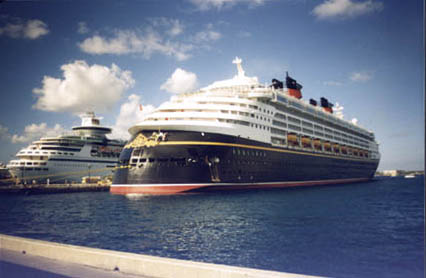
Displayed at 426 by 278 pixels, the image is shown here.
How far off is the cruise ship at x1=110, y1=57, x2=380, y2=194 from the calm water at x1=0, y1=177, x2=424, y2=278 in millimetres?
5671

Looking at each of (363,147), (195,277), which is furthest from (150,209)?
(363,147)

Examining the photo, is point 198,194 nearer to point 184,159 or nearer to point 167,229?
point 184,159

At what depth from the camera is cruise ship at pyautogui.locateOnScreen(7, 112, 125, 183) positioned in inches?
1656

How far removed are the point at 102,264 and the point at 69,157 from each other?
45561 mm

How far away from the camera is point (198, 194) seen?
20.4m

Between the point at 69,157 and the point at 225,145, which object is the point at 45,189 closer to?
the point at 69,157

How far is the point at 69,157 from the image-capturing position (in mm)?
45125

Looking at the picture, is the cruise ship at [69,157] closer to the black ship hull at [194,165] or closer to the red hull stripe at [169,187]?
the red hull stripe at [169,187]

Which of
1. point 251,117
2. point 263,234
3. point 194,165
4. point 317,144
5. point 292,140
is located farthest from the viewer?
point 317,144

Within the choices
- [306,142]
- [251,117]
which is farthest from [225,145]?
[306,142]

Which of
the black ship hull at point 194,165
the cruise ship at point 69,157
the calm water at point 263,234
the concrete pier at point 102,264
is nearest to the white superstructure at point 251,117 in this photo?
the black ship hull at point 194,165

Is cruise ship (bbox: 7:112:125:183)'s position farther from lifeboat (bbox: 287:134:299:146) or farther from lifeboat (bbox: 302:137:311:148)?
lifeboat (bbox: 302:137:311:148)

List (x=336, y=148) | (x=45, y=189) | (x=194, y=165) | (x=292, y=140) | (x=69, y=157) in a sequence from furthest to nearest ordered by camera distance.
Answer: (x=69, y=157) < (x=336, y=148) < (x=45, y=189) < (x=292, y=140) < (x=194, y=165)

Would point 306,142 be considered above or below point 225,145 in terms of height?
above
